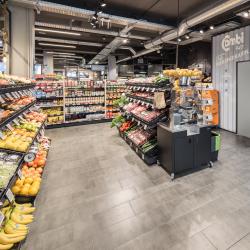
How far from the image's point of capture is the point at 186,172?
3.55 meters

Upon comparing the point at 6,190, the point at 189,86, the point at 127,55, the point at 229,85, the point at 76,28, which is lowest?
→ the point at 6,190

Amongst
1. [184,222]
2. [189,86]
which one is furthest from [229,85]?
[184,222]

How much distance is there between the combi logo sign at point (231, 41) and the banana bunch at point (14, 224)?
721 cm

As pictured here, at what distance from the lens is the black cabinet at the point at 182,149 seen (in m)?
3.25

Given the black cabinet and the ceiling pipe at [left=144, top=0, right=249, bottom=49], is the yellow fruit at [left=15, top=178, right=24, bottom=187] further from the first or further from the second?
the ceiling pipe at [left=144, top=0, right=249, bottom=49]

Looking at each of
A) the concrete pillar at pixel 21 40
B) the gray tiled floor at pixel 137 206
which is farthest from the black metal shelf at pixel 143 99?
the concrete pillar at pixel 21 40

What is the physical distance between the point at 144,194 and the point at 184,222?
776 mm

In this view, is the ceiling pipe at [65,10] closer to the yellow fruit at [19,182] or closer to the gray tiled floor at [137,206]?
the gray tiled floor at [137,206]

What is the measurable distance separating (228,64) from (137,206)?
612 cm

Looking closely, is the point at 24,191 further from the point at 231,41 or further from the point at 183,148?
the point at 231,41

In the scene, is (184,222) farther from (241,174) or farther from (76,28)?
(76,28)

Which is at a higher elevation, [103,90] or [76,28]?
[76,28]

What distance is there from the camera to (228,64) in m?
6.39

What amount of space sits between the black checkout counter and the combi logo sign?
4137mm
